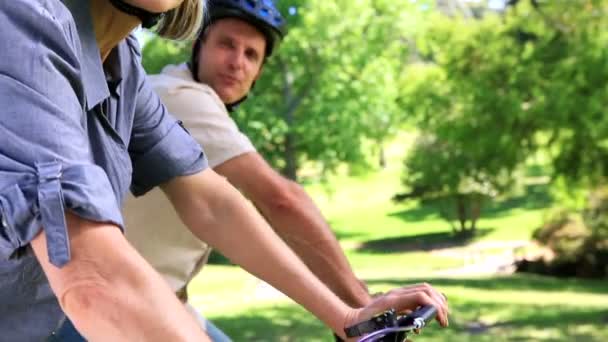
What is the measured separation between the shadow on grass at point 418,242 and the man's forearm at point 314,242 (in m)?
34.7

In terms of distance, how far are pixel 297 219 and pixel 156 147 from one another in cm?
59

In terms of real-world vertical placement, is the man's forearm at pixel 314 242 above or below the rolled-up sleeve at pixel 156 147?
below

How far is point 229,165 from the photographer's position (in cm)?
268

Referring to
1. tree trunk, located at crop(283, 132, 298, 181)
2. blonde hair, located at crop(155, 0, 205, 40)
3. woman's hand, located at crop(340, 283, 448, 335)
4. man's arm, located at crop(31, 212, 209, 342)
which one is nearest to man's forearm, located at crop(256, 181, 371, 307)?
woman's hand, located at crop(340, 283, 448, 335)

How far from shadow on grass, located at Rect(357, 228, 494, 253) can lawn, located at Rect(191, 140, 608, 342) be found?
0.13ft

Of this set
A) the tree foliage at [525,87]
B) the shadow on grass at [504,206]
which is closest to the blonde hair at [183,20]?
the tree foliage at [525,87]

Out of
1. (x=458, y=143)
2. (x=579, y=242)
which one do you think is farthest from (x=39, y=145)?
(x=579, y=242)

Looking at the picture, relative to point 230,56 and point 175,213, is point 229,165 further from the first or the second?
point 230,56

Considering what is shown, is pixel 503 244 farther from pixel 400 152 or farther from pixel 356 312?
pixel 356 312

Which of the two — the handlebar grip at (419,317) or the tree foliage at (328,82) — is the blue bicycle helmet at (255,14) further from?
the tree foliage at (328,82)

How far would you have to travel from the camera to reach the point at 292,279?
2.19 metres

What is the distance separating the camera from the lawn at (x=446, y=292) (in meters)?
13.5

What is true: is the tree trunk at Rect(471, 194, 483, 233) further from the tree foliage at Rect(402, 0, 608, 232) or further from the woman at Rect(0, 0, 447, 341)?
the woman at Rect(0, 0, 447, 341)

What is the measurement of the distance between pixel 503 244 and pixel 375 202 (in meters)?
16.8
